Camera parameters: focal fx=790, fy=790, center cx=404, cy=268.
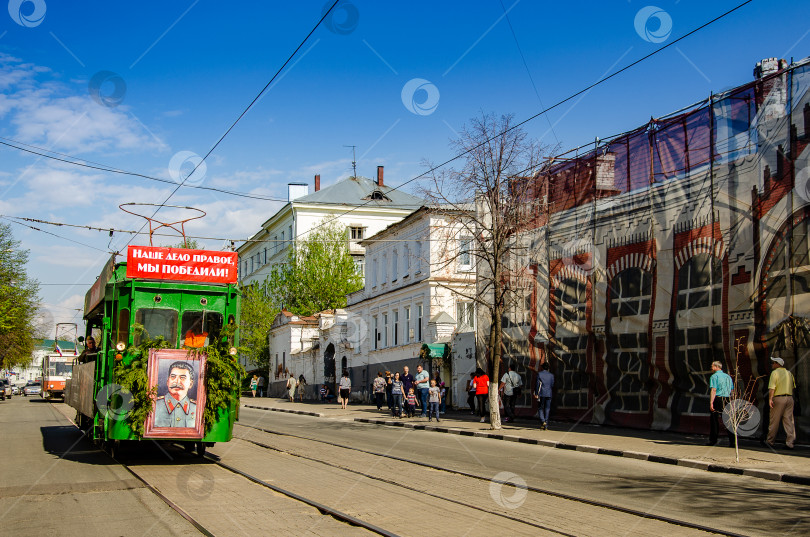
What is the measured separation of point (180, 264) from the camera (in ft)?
45.8

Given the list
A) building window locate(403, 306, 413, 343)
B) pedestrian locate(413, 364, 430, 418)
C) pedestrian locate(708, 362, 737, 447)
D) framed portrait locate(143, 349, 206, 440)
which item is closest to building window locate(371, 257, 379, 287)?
building window locate(403, 306, 413, 343)

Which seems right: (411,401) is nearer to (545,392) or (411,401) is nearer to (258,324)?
(545,392)

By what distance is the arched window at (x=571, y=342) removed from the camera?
2431 centimetres

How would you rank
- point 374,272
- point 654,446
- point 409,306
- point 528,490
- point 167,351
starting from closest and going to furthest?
1. point 528,490
2. point 167,351
3. point 654,446
4. point 409,306
5. point 374,272

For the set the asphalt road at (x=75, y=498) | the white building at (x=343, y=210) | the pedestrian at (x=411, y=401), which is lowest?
the asphalt road at (x=75, y=498)

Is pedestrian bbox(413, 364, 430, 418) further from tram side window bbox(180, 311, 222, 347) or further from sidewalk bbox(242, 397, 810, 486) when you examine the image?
tram side window bbox(180, 311, 222, 347)

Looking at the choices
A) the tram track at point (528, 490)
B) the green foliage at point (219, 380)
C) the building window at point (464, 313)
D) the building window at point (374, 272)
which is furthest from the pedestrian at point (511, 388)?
the building window at point (374, 272)

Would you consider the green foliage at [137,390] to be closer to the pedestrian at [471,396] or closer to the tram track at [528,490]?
the tram track at [528,490]

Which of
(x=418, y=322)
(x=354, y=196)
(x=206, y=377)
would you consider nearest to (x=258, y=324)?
(x=354, y=196)

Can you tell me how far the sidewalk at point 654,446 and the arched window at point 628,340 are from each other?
95cm

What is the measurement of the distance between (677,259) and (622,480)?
955 cm

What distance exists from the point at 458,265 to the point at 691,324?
22196 millimetres

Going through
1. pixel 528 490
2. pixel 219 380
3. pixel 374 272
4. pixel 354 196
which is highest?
pixel 354 196

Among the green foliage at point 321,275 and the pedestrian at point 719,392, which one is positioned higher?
the green foliage at point 321,275
